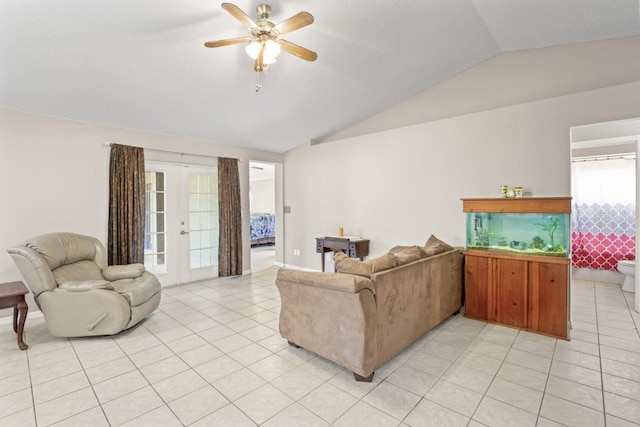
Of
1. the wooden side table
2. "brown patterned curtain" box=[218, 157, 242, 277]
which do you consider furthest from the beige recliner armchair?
"brown patterned curtain" box=[218, 157, 242, 277]

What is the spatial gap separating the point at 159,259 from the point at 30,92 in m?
2.66

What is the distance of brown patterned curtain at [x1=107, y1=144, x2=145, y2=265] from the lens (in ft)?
13.8

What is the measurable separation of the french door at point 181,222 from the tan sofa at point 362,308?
119 inches

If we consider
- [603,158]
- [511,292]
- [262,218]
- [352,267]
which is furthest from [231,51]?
[262,218]

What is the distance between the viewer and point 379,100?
4.72 m

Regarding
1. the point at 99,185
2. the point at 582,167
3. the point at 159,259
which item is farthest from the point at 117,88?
the point at 582,167

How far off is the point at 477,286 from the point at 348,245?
1957 millimetres

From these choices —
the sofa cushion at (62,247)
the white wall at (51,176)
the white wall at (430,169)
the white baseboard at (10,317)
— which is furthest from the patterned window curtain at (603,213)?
the white baseboard at (10,317)

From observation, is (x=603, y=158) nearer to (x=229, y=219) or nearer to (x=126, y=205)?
(x=229, y=219)

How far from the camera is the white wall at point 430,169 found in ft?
11.0

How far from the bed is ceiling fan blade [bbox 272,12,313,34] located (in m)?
7.29

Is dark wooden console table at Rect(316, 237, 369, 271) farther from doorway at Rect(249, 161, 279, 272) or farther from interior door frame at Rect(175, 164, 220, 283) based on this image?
interior door frame at Rect(175, 164, 220, 283)

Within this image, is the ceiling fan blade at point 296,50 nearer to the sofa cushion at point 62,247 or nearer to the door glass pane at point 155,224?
the sofa cushion at point 62,247

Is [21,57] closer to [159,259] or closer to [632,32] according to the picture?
[159,259]
